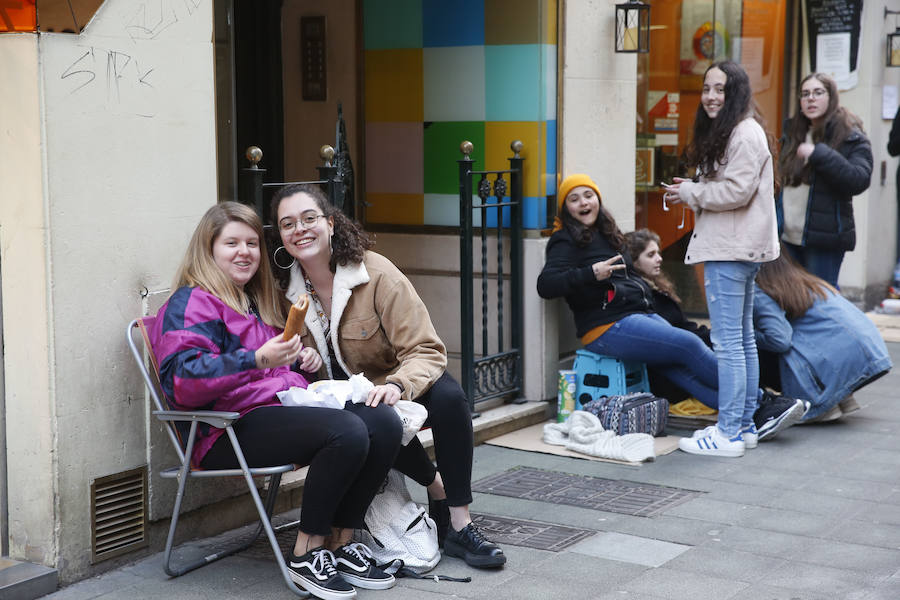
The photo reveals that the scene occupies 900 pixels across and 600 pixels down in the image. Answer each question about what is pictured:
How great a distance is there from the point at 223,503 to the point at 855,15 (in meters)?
7.62

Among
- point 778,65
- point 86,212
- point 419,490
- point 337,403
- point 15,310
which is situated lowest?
point 419,490

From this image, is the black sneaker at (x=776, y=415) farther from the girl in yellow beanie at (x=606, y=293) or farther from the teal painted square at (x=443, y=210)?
the teal painted square at (x=443, y=210)

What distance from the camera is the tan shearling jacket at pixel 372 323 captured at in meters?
4.47

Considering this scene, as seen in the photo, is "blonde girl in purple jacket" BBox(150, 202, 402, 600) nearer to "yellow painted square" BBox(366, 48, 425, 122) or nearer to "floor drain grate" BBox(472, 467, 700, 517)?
"floor drain grate" BBox(472, 467, 700, 517)

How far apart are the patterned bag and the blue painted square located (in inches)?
83.8

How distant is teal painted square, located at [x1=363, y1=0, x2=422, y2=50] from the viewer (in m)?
6.92

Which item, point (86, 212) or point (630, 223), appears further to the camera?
point (630, 223)

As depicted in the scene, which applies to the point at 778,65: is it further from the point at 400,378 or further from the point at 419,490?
the point at 400,378

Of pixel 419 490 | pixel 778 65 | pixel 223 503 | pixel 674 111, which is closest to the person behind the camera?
pixel 223 503

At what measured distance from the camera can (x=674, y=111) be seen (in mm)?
9602

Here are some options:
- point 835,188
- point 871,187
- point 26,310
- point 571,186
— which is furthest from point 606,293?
point 871,187

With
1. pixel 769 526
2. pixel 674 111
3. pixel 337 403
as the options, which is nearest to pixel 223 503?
pixel 337 403

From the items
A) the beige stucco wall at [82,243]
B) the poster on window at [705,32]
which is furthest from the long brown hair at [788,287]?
the beige stucco wall at [82,243]

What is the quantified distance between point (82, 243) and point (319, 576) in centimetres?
139
